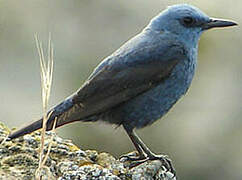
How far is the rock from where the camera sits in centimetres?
643

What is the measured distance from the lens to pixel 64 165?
670cm

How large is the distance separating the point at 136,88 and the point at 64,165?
142 cm

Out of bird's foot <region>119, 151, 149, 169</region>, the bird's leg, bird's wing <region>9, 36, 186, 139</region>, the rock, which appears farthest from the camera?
bird's wing <region>9, 36, 186, 139</region>

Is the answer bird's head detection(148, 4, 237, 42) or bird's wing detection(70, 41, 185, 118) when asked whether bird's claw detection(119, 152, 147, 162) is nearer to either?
bird's wing detection(70, 41, 185, 118)

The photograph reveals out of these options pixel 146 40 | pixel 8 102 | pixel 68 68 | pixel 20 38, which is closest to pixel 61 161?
pixel 146 40

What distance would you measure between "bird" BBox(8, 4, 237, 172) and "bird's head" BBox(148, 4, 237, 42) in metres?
0.22

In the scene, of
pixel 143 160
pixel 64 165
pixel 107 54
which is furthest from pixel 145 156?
pixel 107 54

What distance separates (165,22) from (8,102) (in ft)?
10.7

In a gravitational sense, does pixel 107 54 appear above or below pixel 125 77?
above

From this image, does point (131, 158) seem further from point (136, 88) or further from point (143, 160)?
point (136, 88)

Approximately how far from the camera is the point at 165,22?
27.3 feet

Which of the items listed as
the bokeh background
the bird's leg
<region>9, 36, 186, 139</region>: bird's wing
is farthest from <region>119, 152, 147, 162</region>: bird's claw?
the bokeh background

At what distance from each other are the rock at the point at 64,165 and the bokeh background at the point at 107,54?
2.71m

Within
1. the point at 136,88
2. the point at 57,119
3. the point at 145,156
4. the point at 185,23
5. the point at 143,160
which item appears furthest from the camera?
the point at 185,23
